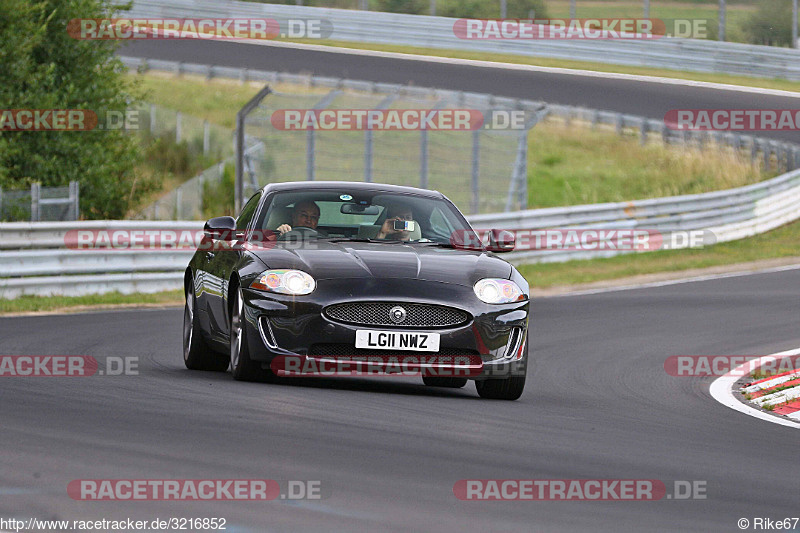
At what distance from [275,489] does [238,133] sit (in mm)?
14858

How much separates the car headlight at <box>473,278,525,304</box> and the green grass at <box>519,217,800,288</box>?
39.9 ft

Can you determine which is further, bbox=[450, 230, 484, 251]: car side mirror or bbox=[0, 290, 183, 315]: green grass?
bbox=[0, 290, 183, 315]: green grass

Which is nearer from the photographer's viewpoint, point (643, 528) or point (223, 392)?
point (643, 528)

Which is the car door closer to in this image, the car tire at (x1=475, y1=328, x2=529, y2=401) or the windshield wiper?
the windshield wiper

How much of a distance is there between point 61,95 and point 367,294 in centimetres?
1462

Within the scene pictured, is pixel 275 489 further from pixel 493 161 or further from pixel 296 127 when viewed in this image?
pixel 493 161

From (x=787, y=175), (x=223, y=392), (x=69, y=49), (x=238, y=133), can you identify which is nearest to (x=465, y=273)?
(x=223, y=392)

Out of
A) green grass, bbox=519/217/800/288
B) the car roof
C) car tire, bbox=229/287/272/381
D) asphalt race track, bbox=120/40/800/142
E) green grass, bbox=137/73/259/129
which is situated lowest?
green grass, bbox=519/217/800/288

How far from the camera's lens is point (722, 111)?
3547 centimetres

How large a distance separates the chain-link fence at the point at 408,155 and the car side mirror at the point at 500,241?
37.2 feet

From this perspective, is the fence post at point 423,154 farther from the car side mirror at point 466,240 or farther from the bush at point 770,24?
the bush at point 770,24

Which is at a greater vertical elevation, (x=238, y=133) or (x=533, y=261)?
(x=238, y=133)

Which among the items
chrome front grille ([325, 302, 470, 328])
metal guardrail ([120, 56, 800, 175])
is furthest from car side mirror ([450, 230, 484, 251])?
metal guardrail ([120, 56, 800, 175])

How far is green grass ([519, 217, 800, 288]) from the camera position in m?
22.8
